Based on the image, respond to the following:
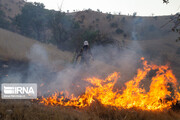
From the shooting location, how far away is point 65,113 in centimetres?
391

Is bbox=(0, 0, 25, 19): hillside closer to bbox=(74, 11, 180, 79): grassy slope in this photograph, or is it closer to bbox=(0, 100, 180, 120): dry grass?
bbox=(74, 11, 180, 79): grassy slope

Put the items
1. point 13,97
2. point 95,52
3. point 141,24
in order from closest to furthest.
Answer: point 13,97, point 95,52, point 141,24

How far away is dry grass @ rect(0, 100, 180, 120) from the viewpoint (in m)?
3.50

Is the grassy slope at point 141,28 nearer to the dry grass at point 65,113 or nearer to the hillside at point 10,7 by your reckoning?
the hillside at point 10,7

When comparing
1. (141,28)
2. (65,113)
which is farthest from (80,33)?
(141,28)

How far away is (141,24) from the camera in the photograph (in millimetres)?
46625

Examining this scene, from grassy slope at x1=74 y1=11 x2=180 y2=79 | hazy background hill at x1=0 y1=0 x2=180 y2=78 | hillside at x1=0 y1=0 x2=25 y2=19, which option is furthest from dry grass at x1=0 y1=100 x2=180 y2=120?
hillside at x1=0 y1=0 x2=25 y2=19

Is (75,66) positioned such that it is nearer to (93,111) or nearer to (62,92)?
(62,92)

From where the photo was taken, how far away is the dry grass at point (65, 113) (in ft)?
11.5

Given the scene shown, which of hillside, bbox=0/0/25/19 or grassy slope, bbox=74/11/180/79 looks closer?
grassy slope, bbox=74/11/180/79

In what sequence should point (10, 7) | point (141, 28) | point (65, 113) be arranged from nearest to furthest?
point (65, 113) → point (141, 28) → point (10, 7)

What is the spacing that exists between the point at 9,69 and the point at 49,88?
9.63ft

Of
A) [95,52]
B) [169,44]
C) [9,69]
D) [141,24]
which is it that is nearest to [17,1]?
[141,24]

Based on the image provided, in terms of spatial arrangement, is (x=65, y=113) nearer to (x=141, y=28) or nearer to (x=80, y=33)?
(x=80, y=33)
